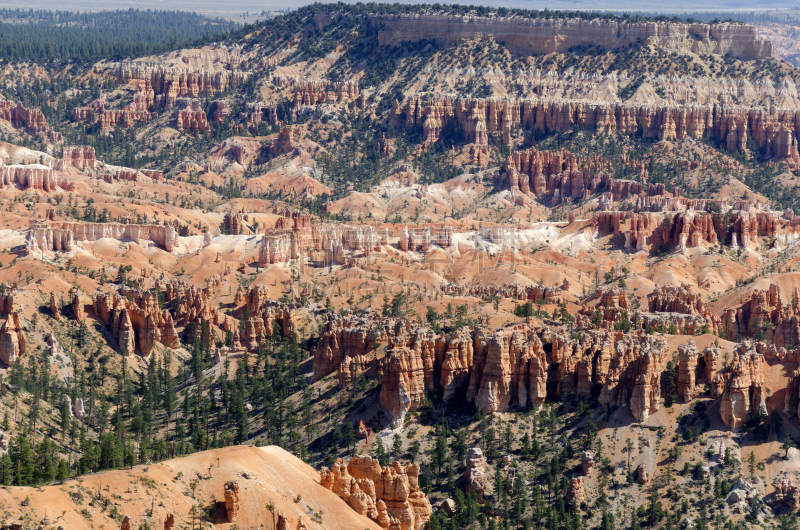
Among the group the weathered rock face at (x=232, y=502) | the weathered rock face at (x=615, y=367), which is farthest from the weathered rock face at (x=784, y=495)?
the weathered rock face at (x=232, y=502)

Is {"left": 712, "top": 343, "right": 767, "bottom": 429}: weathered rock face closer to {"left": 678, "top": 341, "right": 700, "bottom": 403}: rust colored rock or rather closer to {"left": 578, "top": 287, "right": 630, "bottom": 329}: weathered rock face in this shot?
{"left": 678, "top": 341, "right": 700, "bottom": 403}: rust colored rock

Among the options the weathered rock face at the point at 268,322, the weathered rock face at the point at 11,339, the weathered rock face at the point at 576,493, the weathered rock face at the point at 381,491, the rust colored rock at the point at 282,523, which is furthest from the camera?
the weathered rock face at the point at 268,322

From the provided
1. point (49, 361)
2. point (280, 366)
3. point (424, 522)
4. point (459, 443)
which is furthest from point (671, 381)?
point (49, 361)

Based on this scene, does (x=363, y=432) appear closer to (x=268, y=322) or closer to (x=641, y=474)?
(x=641, y=474)

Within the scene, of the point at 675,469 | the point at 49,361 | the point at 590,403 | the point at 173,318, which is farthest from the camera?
the point at 173,318

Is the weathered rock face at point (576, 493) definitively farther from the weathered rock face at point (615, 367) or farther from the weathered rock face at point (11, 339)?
the weathered rock face at point (11, 339)

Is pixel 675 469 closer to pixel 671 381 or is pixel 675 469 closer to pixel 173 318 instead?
pixel 671 381

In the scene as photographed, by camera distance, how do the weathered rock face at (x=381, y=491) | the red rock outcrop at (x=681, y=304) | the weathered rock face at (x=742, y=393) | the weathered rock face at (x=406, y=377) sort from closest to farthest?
the weathered rock face at (x=381, y=491) < the weathered rock face at (x=742, y=393) < the weathered rock face at (x=406, y=377) < the red rock outcrop at (x=681, y=304)
